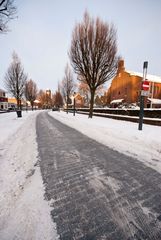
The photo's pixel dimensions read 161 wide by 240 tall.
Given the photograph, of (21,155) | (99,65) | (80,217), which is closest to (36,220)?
(80,217)

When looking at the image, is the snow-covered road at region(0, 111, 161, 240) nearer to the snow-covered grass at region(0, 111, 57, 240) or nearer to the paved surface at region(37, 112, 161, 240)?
the snow-covered grass at region(0, 111, 57, 240)

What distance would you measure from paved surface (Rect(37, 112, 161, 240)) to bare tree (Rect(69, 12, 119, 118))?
14540 mm

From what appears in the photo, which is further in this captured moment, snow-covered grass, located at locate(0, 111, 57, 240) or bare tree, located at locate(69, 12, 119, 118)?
bare tree, located at locate(69, 12, 119, 118)

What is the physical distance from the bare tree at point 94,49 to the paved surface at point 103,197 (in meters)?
A: 14.5

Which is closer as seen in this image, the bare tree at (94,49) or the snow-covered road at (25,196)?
the snow-covered road at (25,196)

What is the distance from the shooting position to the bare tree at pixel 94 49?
15.1 m

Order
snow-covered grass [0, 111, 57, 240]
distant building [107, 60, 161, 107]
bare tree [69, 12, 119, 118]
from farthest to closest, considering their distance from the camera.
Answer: distant building [107, 60, 161, 107] → bare tree [69, 12, 119, 118] → snow-covered grass [0, 111, 57, 240]

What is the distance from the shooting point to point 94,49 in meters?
15.7

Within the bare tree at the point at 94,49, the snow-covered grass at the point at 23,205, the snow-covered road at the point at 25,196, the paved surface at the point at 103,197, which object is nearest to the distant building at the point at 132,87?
the bare tree at the point at 94,49

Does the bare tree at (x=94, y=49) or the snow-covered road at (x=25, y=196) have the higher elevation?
the bare tree at (x=94, y=49)

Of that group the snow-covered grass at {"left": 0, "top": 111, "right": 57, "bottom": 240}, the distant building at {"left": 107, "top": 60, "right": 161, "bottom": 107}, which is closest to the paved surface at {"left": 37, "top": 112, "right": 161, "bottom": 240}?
the snow-covered grass at {"left": 0, "top": 111, "right": 57, "bottom": 240}

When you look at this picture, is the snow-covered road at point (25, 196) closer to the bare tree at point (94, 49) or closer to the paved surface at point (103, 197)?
the paved surface at point (103, 197)

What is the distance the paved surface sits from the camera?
5.52ft

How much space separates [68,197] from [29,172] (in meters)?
1.36
